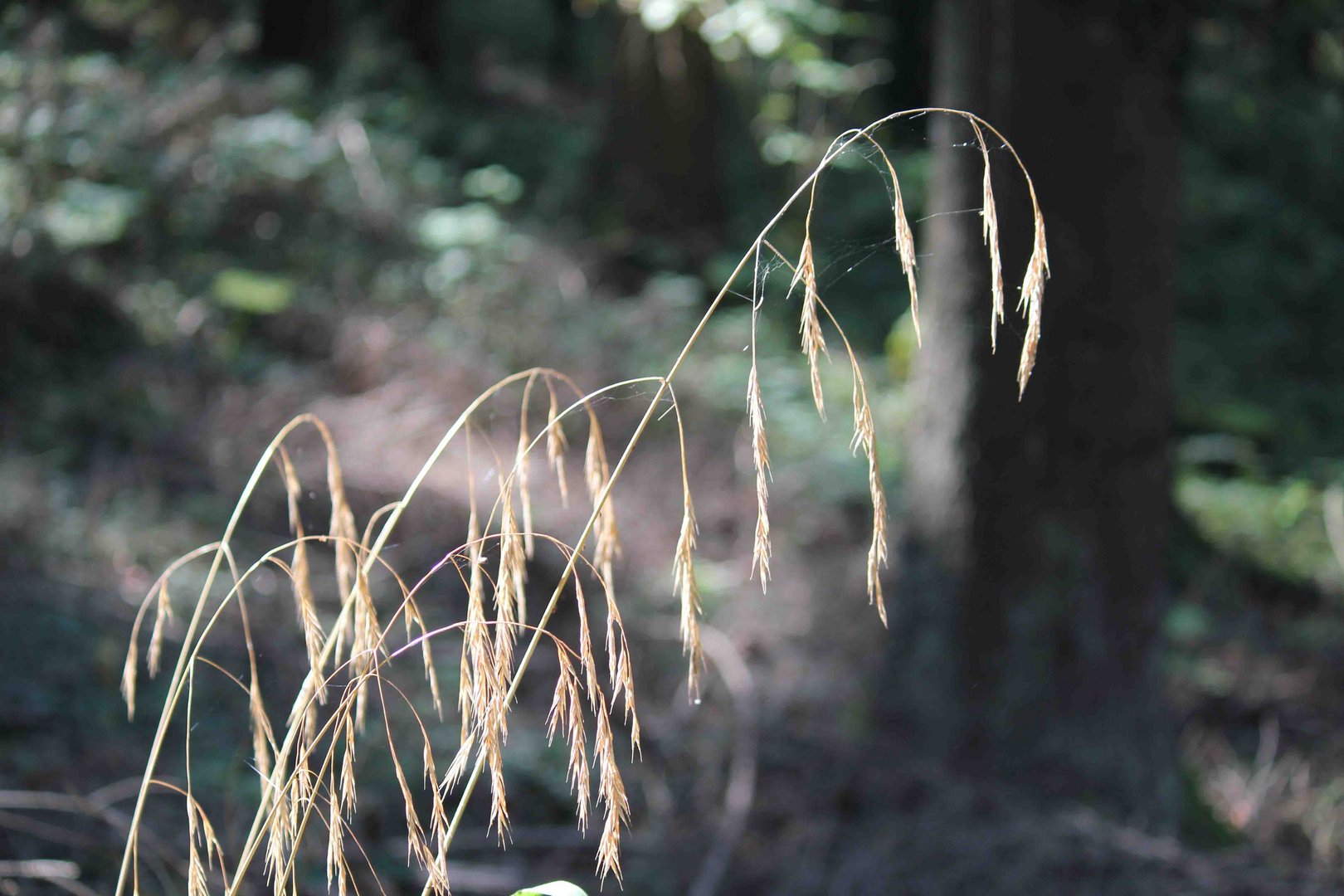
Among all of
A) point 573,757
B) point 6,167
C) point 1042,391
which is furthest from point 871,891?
point 6,167

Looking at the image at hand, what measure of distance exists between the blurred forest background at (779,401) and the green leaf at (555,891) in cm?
68

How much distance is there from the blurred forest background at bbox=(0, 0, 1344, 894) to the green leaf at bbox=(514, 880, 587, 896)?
0.68m

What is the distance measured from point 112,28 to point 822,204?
6.60 metres

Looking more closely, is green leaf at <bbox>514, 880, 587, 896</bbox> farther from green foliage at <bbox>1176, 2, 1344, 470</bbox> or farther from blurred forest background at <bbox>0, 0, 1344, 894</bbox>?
green foliage at <bbox>1176, 2, 1344, 470</bbox>

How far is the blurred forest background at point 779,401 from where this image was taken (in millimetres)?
2883

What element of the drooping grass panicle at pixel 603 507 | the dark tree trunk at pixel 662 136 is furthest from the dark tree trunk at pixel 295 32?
the drooping grass panicle at pixel 603 507

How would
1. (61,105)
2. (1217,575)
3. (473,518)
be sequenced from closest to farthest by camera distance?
(473,518)
(1217,575)
(61,105)

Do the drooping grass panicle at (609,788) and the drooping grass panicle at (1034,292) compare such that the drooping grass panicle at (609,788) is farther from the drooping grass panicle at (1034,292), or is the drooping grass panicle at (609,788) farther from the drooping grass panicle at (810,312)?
the drooping grass panicle at (1034,292)

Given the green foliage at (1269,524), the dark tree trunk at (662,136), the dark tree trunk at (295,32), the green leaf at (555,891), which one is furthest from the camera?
the dark tree trunk at (295,32)

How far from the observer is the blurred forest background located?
2.88 m

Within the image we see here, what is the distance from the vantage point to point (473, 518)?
3.33ft

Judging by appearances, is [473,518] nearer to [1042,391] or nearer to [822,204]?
[1042,391]

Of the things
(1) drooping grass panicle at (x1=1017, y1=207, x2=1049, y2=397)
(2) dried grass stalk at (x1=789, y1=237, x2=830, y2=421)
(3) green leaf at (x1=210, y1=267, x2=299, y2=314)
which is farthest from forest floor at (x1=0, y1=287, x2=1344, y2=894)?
(1) drooping grass panicle at (x1=1017, y1=207, x2=1049, y2=397)

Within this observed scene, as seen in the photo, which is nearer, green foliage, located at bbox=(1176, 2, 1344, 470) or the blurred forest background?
the blurred forest background
